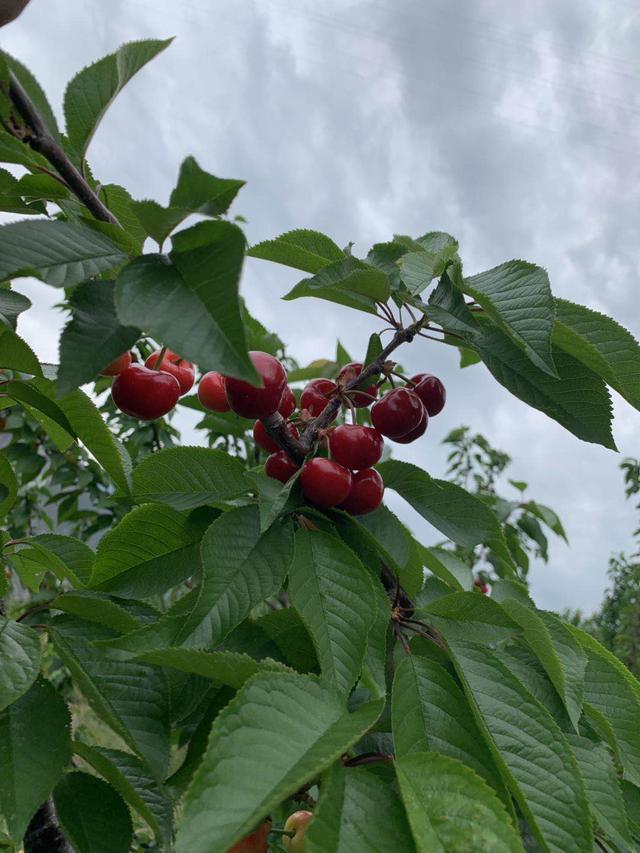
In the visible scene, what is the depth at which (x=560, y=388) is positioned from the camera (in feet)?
3.13

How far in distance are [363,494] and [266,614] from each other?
0.68 ft

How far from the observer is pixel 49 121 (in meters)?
0.85

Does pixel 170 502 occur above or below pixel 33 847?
above

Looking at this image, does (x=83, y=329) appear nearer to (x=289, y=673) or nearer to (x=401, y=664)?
(x=289, y=673)

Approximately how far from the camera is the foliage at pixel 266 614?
643mm

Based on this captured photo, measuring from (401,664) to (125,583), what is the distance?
0.38 metres

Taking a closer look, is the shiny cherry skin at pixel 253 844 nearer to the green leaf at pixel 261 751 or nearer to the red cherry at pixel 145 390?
the green leaf at pixel 261 751

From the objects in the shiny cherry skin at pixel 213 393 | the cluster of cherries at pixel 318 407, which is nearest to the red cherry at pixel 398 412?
the cluster of cherries at pixel 318 407

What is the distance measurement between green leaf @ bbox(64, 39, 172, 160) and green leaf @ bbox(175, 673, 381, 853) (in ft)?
2.14

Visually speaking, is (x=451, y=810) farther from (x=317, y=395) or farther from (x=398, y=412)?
(x=317, y=395)

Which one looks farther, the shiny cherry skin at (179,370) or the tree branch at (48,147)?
the shiny cherry skin at (179,370)

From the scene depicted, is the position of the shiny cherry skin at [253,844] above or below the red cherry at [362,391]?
below

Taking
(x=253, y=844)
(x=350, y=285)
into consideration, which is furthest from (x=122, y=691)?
(x=350, y=285)

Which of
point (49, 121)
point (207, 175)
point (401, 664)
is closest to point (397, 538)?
point (401, 664)
